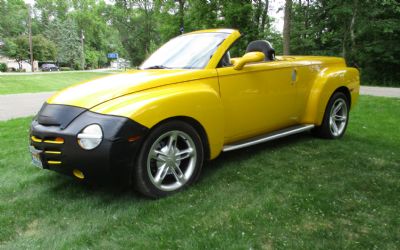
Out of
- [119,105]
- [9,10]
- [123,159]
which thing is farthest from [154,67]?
[9,10]

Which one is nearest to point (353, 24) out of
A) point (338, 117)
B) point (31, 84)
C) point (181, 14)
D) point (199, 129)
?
point (181, 14)

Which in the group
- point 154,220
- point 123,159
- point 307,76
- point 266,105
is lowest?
point 154,220

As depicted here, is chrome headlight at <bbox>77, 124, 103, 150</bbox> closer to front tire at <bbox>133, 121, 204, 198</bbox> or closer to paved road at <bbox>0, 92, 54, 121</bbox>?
front tire at <bbox>133, 121, 204, 198</bbox>

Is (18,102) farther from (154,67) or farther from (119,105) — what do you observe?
(119,105)

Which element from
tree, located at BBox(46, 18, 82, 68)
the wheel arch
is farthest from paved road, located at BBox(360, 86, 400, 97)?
tree, located at BBox(46, 18, 82, 68)

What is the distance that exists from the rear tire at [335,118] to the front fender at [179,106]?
228 cm

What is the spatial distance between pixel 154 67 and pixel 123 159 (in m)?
1.67

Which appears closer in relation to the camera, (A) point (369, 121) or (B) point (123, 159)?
(B) point (123, 159)

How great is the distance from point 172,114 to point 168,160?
0.45m

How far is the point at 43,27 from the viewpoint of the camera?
301 feet

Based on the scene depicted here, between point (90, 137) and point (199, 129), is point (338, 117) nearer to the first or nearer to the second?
point (199, 129)

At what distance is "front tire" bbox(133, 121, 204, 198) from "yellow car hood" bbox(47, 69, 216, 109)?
17.9 inches

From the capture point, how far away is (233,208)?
329cm

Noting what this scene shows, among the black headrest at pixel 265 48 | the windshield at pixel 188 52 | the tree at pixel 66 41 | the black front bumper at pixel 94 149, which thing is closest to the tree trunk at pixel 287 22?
the black headrest at pixel 265 48
